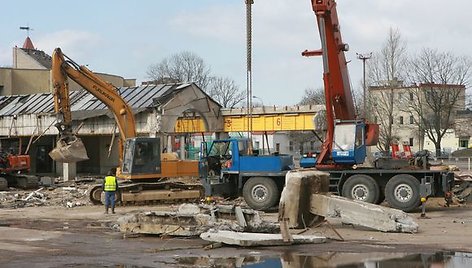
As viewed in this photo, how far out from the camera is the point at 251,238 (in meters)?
15.6

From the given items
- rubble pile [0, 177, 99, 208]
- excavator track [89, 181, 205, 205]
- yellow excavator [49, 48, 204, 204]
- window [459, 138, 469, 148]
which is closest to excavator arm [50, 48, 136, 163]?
yellow excavator [49, 48, 204, 204]

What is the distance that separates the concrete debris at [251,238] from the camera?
50.5ft

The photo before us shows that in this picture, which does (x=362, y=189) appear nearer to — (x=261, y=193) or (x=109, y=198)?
(x=261, y=193)

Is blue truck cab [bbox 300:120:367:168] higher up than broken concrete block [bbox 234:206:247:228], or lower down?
higher up

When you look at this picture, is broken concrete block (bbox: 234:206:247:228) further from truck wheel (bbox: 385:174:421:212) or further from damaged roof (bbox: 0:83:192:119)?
damaged roof (bbox: 0:83:192:119)

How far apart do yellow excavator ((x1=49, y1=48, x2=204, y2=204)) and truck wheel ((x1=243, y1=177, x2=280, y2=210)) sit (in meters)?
4.14

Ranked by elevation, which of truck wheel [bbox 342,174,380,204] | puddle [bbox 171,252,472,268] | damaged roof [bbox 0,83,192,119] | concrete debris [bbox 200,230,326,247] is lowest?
puddle [bbox 171,252,472,268]

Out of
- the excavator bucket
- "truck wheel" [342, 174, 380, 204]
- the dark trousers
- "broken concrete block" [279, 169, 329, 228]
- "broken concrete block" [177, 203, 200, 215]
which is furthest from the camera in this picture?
the excavator bucket

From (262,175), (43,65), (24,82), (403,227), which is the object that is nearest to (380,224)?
(403,227)

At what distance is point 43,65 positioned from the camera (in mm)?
77938

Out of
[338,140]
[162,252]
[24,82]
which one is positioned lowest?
[162,252]

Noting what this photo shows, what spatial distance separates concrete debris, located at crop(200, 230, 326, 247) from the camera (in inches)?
607

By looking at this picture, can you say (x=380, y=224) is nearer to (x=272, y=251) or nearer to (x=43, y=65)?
(x=272, y=251)

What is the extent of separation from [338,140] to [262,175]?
2.90 meters
